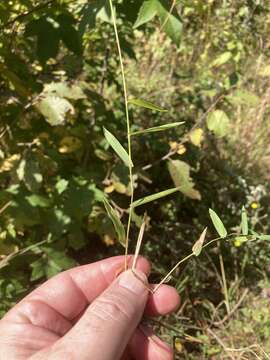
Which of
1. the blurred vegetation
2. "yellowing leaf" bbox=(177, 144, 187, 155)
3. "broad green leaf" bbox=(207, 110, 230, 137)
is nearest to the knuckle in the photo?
the blurred vegetation

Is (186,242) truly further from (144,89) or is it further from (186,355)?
(144,89)

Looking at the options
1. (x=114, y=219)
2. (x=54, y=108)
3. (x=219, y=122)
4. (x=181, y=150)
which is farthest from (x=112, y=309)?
(x=181, y=150)

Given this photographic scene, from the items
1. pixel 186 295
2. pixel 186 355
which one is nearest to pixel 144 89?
pixel 186 295

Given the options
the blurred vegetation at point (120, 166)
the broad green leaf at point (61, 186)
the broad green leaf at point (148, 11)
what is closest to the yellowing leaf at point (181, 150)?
the blurred vegetation at point (120, 166)

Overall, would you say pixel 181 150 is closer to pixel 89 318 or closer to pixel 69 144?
pixel 69 144

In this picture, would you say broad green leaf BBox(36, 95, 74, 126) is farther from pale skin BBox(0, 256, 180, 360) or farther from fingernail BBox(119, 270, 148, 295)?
fingernail BBox(119, 270, 148, 295)

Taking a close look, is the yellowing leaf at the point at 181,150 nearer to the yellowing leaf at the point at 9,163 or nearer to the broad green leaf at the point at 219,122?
the broad green leaf at the point at 219,122
